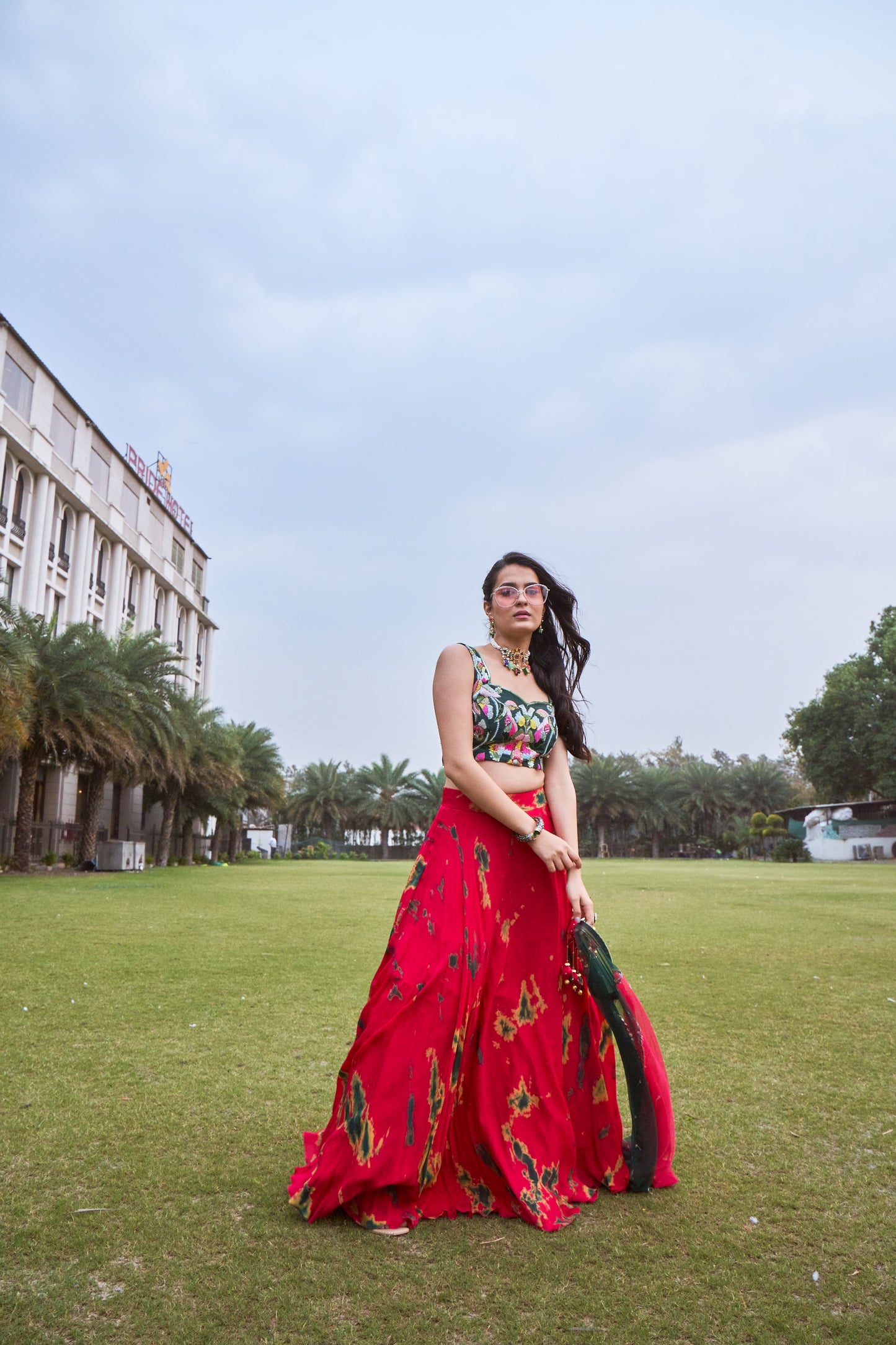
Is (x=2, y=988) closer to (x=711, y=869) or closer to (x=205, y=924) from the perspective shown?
(x=205, y=924)

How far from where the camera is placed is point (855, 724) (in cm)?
4216

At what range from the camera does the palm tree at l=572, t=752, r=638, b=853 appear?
59.2 m

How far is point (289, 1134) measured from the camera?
3.33m

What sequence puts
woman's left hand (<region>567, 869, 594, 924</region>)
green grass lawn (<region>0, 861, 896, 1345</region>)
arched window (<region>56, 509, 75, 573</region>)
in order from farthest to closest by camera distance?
arched window (<region>56, 509, 75, 573</region>)
woman's left hand (<region>567, 869, 594, 924</region>)
green grass lawn (<region>0, 861, 896, 1345</region>)

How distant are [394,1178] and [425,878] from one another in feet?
2.71

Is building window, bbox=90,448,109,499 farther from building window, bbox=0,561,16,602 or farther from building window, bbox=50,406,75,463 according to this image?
building window, bbox=0,561,16,602

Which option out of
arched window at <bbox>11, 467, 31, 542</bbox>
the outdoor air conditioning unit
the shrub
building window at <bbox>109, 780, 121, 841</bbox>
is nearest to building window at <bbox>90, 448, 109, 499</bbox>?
arched window at <bbox>11, 467, 31, 542</bbox>

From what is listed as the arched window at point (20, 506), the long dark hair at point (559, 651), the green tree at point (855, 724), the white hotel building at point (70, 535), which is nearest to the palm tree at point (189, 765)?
the white hotel building at point (70, 535)

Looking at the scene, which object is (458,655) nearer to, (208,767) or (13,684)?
(13,684)

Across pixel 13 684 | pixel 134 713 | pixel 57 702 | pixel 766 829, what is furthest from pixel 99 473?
pixel 766 829

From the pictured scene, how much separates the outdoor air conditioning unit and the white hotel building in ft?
9.10

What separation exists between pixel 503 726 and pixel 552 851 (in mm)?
438

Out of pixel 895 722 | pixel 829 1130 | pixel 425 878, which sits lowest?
pixel 829 1130

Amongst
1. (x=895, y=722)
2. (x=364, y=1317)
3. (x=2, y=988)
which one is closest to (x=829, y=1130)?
(x=364, y=1317)
